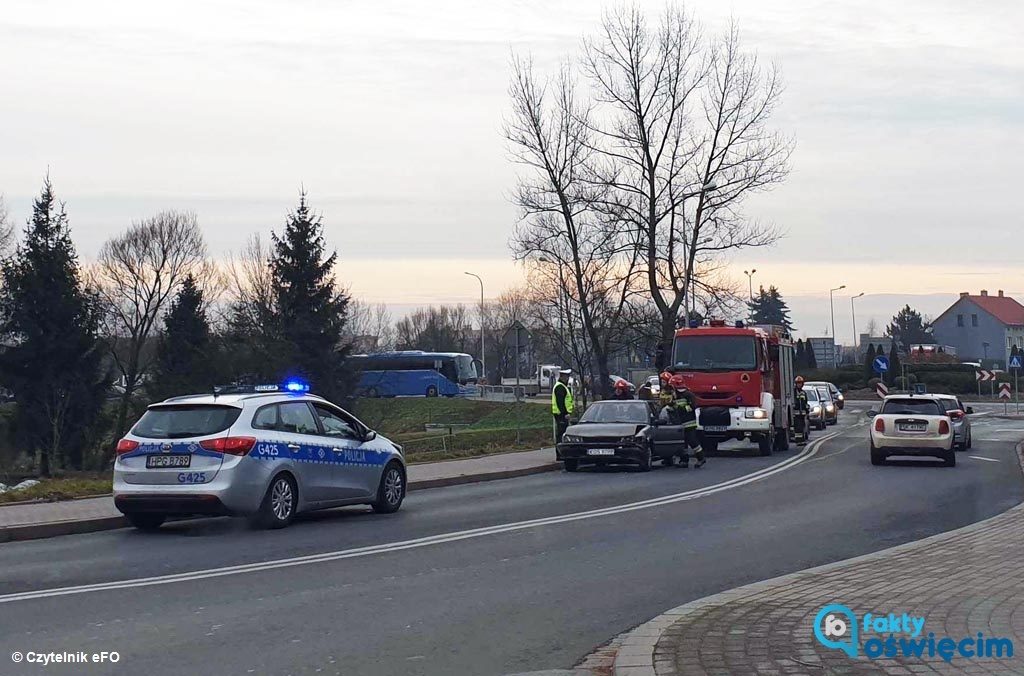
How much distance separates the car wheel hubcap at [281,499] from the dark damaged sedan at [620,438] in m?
10.4

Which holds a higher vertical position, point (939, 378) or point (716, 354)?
point (716, 354)

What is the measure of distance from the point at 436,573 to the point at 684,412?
15220 mm

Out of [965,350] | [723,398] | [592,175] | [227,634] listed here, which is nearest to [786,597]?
[227,634]

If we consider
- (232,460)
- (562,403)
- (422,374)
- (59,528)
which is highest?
(422,374)

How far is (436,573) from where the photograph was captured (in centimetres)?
1088

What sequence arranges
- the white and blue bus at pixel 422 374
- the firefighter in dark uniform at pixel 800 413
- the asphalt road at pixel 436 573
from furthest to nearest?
the white and blue bus at pixel 422 374, the firefighter in dark uniform at pixel 800 413, the asphalt road at pixel 436 573

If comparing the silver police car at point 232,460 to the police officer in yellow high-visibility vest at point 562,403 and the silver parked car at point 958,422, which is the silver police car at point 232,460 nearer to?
the police officer in yellow high-visibility vest at point 562,403

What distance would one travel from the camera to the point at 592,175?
136 feet

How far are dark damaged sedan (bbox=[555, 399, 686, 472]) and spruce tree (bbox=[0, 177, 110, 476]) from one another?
2803cm

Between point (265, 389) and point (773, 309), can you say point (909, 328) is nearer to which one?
point (773, 309)

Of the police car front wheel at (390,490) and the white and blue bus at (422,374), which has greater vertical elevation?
the white and blue bus at (422,374)

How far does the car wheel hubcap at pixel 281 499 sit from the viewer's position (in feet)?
46.1

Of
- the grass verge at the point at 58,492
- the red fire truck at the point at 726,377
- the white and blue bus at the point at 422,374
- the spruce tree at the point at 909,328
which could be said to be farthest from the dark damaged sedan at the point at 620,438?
the spruce tree at the point at 909,328

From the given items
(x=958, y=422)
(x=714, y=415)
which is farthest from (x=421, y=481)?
(x=958, y=422)
